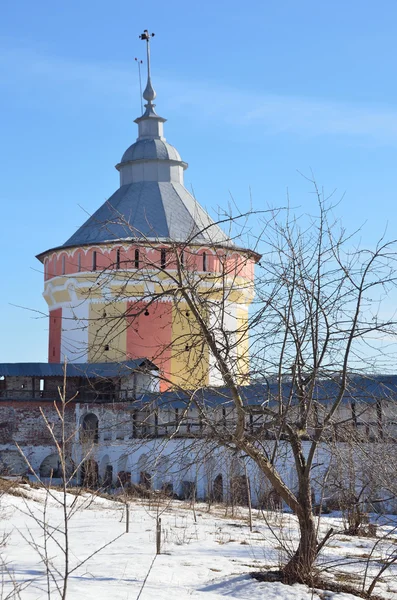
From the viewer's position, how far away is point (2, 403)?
24.7 m

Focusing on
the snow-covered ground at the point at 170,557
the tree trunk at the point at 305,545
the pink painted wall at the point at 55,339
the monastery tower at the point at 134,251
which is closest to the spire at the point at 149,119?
the monastery tower at the point at 134,251

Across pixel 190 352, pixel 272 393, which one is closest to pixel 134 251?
pixel 272 393

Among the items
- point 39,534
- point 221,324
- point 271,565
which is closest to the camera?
point 221,324

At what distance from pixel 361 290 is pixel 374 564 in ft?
12.7

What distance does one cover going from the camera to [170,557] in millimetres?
A: 9305

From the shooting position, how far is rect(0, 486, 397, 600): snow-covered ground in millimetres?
7266

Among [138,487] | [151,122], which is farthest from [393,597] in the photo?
[151,122]

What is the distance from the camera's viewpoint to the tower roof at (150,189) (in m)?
29.0

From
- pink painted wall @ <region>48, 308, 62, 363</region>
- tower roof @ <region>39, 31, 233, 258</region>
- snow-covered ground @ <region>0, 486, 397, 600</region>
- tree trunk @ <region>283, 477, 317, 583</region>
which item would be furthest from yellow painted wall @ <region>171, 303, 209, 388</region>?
tower roof @ <region>39, 31, 233, 258</region>

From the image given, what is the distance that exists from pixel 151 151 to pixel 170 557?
2328 centimetres

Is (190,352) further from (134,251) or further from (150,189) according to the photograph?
(150,189)

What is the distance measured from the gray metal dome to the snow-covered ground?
1827cm

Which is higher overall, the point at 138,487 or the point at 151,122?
the point at 151,122

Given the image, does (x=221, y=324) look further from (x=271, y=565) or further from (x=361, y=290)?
(x=271, y=565)
